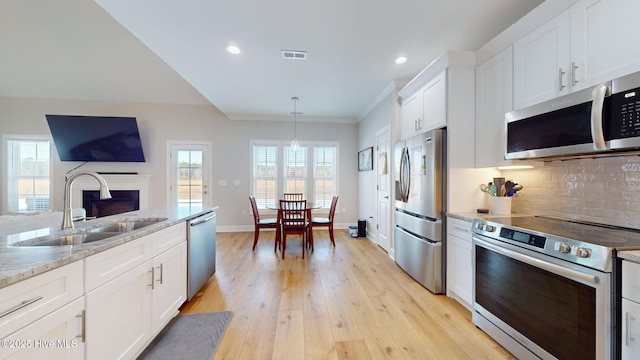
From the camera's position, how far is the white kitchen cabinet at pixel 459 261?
2.16 meters

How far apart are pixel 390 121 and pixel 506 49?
1722 millimetres

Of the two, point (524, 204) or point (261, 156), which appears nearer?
point (524, 204)

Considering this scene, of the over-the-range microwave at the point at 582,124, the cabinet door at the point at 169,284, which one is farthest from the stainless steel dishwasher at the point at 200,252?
the over-the-range microwave at the point at 582,124

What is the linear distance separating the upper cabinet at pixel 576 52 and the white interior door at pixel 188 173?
548cm

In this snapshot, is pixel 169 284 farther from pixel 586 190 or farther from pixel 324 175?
pixel 324 175

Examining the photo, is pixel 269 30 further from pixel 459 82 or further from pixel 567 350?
pixel 567 350

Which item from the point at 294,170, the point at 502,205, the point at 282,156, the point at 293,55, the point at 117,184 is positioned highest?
the point at 293,55

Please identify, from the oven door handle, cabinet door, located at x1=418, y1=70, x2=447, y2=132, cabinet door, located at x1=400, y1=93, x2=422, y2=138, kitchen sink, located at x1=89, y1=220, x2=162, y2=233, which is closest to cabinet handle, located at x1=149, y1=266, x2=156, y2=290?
kitchen sink, located at x1=89, y1=220, x2=162, y2=233

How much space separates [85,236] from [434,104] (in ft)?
10.7

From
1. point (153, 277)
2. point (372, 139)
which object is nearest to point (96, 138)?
point (153, 277)

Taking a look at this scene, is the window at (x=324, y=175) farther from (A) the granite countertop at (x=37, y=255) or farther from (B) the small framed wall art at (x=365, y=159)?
(A) the granite countertop at (x=37, y=255)

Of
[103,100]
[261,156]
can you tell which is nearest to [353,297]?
[261,156]

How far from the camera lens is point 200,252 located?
2.54 metres

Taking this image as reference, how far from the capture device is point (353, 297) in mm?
2461
